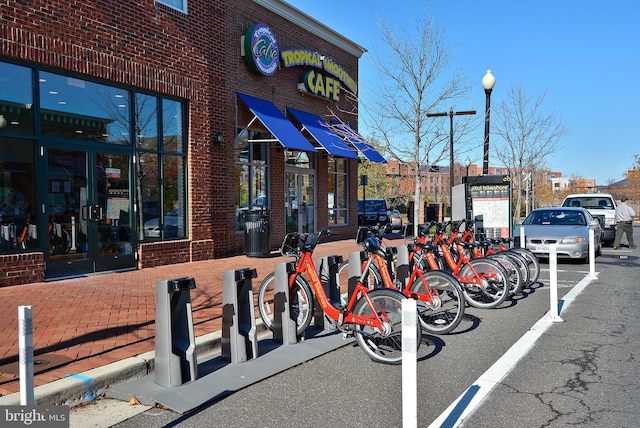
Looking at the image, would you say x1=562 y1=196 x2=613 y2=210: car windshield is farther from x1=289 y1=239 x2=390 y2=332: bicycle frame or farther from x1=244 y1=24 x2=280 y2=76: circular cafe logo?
x1=289 y1=239 x2=390 y2=332: bicycle frame

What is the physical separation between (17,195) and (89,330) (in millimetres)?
3955

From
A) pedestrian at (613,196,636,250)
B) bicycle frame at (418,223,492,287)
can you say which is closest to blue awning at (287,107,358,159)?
bicycle frame at (418,223,492,287)

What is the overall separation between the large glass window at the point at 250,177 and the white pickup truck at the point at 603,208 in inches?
445

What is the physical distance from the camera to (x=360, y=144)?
17.5 m

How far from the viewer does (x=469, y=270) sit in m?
7.86

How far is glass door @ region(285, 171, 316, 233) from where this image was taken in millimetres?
16547

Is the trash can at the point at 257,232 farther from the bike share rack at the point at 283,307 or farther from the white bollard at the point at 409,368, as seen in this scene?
the white bollard at the point at 409,368

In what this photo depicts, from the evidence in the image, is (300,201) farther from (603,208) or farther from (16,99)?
(603,208)

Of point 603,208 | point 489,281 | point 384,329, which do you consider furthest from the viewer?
point 603,208

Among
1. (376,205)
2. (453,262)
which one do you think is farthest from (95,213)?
(376,205)

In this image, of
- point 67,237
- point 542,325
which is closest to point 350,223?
point 67,237

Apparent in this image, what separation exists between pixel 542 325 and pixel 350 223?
12.9 m

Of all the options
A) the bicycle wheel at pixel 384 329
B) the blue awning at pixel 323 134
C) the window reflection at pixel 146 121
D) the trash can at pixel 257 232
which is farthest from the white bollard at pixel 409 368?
the blue awning at pixel 323 134

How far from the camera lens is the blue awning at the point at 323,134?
1587 cm
